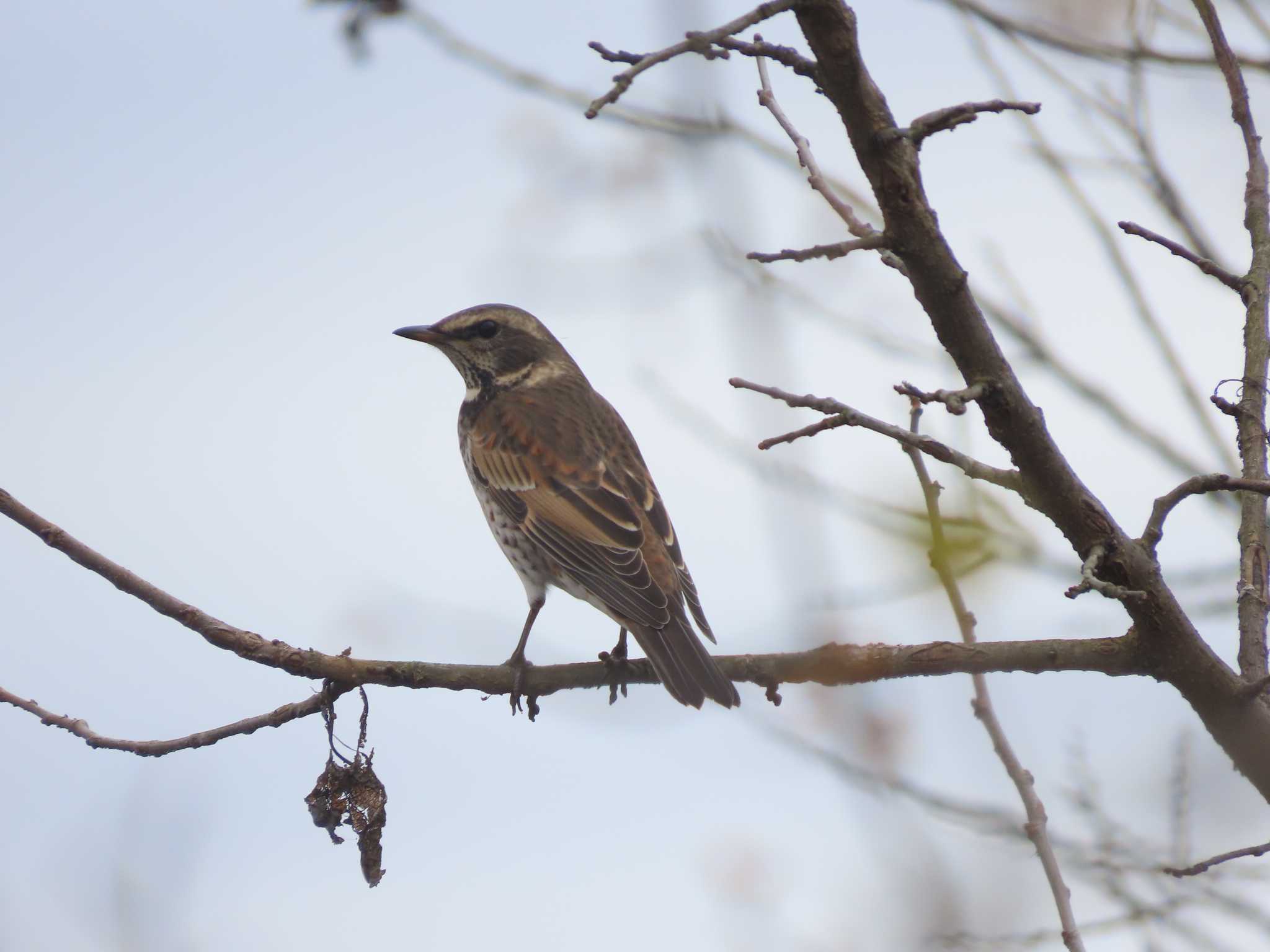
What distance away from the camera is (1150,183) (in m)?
5.27

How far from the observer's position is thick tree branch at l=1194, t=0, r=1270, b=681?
4035 mm

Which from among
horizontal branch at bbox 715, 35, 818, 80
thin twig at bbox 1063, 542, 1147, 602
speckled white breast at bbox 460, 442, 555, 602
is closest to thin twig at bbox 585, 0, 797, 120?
horizontal branch at bbox 715, 35, 818, 80

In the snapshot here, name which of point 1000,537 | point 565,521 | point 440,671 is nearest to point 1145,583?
point 1000,537

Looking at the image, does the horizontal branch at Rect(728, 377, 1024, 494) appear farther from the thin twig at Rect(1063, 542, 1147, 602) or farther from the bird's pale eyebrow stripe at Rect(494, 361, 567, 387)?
the bird's pale eyebrow stripe at Rect(494, 361, 567, 387)

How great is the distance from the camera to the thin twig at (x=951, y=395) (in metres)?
3.33

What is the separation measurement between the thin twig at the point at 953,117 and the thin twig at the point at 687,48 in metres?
0.41

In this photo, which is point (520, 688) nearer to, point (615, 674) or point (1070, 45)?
point (615, 674)

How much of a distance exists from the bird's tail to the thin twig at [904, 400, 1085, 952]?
1.19 meters

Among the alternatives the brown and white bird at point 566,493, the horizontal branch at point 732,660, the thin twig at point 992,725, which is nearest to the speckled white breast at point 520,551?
the brown and white bird at point 566,493

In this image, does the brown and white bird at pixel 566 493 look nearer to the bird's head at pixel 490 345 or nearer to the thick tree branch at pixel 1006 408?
the bird's head at pixel 490 345

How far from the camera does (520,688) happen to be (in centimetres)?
562

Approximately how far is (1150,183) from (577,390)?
481 centimetres

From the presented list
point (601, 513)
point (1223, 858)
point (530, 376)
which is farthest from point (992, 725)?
point (530, 376)

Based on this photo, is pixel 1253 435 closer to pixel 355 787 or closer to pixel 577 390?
pixel 355 787
